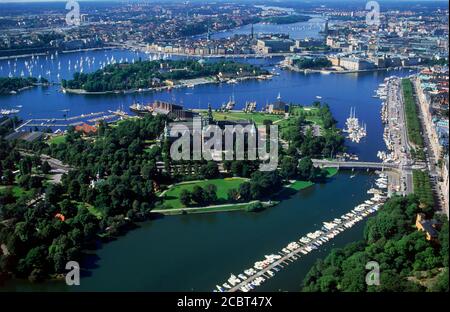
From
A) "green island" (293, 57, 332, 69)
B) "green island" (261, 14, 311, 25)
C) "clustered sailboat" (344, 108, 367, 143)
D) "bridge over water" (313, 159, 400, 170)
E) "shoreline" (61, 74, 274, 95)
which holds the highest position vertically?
"green island" (261, 14, 311, 25)

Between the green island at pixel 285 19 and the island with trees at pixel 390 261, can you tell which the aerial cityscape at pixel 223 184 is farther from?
the green island at pixel 285 19

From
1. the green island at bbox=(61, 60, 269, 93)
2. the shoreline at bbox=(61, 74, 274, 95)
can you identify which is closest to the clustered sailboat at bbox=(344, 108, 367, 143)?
the shoreline at bbox=(61, 74, 274, 95)

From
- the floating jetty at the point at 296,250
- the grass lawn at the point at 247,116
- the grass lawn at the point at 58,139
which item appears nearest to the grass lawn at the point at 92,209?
the floating jetty at the point at 296,250

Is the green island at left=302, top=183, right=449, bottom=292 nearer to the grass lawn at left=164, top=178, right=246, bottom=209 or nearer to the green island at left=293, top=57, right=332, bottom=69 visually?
the grass lawn at left=164, top=178, right=246, bottom=209

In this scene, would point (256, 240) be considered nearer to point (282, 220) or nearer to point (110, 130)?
point (282, 220)
